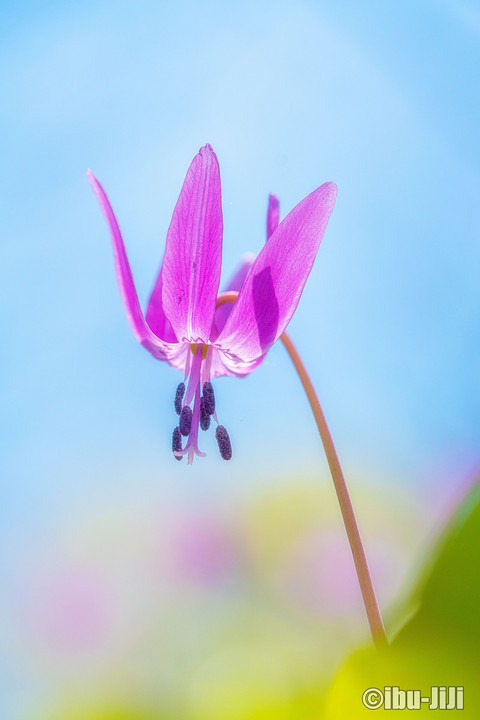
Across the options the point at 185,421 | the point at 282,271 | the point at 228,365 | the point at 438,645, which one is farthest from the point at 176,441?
the point at 438,645

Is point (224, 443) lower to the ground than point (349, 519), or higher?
higher

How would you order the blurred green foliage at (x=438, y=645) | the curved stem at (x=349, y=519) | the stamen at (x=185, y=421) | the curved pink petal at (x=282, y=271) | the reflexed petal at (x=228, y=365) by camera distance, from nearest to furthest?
the blurred green foliage at (x=438, y=645)
the curved stem at (x=349, y=519)
the curved pink petal at (x=282, y=271)
the stamen at (x=185, y=421)
the reflexed petal at (x=228, y=365)

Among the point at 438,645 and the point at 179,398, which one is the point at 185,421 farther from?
the point at 438,645

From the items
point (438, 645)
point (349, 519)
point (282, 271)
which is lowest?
point (438, 645)

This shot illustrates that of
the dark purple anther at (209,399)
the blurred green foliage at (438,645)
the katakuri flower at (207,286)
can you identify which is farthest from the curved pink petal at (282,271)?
the blurred green foliage at (438,645)

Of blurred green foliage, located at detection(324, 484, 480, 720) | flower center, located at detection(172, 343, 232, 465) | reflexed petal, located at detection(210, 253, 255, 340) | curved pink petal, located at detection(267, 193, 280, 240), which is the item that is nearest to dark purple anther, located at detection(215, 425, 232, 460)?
flower center, located at detection(172, 343, 232, 465)

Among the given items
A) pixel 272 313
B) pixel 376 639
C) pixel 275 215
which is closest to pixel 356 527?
pixel 376 639

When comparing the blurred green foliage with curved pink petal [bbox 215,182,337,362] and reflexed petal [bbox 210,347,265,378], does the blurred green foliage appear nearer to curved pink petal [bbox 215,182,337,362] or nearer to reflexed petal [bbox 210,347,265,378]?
curved pink petal [bbox 215,182,337,362]

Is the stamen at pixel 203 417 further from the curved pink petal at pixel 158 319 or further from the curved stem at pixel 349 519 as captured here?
the curved stem at pixel 349 519
